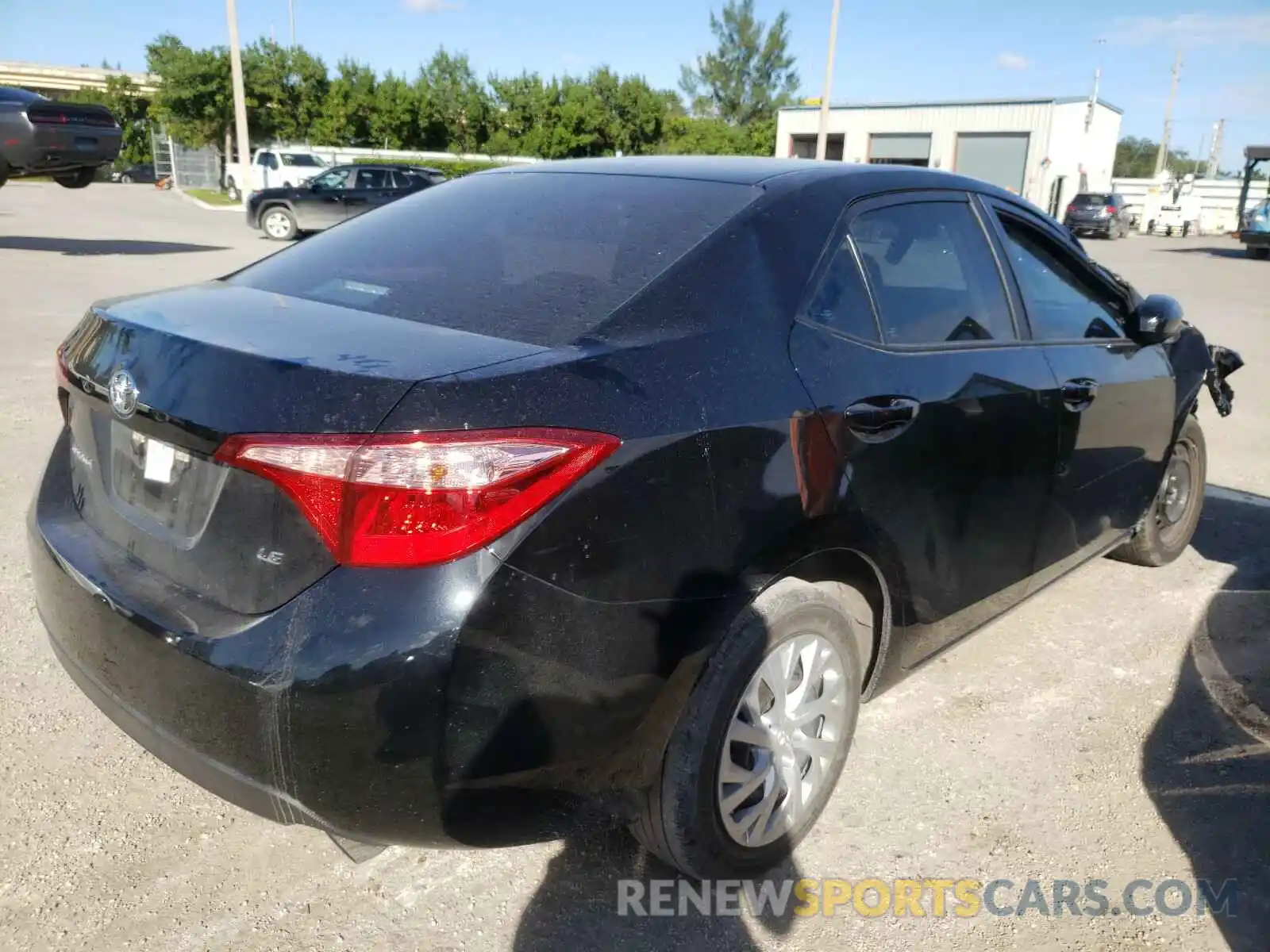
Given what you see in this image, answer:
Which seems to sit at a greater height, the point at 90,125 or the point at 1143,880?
the point at 90,125

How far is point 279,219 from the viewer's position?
20469 mm

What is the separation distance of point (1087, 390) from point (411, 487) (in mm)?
2363

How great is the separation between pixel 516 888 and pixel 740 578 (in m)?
0.95

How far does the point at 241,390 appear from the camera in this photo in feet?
6.07

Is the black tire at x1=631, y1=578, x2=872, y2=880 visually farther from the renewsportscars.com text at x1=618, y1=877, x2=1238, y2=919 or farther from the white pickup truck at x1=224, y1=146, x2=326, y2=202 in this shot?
the white pickup truck at x1=224, y1=146, x2=326, y2=202

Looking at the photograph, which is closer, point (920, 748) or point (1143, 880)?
point (1143, 880)

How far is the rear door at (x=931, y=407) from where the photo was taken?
7.75ft

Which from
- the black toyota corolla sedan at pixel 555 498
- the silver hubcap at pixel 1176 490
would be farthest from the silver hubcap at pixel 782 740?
the silver hubcap at pixel 1176 490

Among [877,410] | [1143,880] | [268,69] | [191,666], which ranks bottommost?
[1143,880]

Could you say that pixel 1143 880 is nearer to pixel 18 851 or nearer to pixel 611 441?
pixel 611 441

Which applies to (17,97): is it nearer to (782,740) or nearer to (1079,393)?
(1079,393)

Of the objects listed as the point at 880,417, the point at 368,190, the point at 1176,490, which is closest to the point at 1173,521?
the point at 1176,490

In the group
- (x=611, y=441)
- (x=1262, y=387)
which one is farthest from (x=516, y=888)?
(x=1262, y=387)

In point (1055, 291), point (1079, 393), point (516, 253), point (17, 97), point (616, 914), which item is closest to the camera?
point (616, 914)
